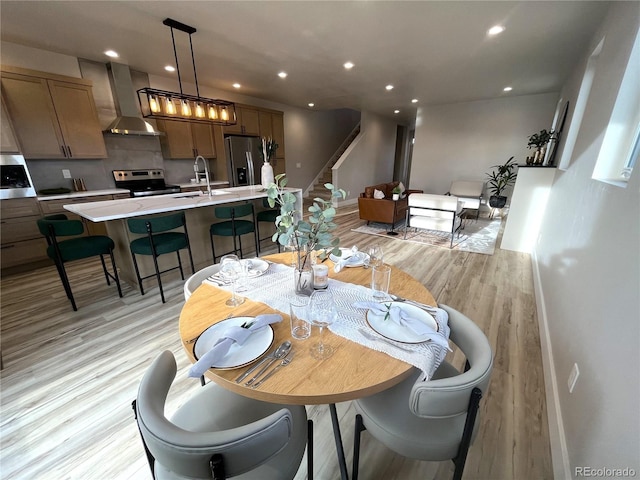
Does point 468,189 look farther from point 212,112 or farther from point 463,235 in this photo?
point 212,112

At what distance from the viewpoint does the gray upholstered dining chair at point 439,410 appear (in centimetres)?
71

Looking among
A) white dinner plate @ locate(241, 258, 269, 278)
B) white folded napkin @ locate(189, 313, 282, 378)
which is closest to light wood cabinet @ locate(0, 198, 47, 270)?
white dinner plate @ locate(241, 258, 269, 278)

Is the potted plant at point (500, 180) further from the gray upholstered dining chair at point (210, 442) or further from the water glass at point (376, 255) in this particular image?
the gray upholstered dining chair at point (210, 442)

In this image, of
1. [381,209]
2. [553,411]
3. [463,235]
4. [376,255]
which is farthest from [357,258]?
[463,235]

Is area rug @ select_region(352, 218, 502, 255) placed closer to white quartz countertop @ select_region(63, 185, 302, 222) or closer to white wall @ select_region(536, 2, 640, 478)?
white wall @ select_region(536, 2, 640, 478)

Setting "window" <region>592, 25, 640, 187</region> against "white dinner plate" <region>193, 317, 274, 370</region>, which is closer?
"white dinner plate" <region>193, 317, 274, 370</region>

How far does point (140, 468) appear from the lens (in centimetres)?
121

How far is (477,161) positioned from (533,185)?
11.5ft

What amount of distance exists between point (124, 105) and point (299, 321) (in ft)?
16.5

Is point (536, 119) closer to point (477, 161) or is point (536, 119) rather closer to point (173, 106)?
point (477, 161)

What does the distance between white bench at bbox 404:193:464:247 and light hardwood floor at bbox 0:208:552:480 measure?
126 cm

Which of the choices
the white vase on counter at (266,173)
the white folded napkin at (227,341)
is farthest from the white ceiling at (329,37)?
the white folded napkin at (227,341)

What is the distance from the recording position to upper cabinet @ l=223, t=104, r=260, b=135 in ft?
17.8

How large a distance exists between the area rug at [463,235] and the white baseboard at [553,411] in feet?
6.59
